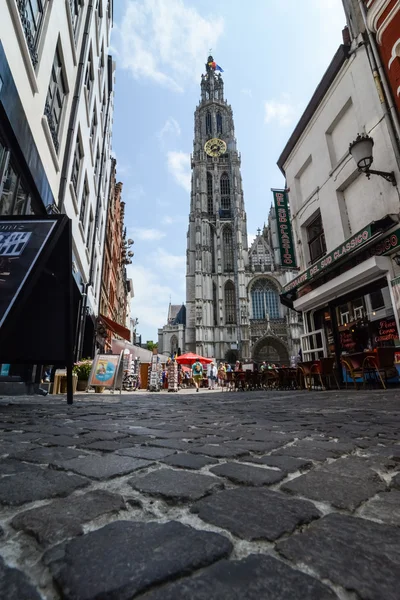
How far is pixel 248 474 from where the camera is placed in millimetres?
1468

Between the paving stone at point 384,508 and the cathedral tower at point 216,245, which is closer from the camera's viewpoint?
the paving stone at point 384,508

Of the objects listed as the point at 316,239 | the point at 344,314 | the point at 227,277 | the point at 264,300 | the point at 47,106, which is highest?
the point at 227,277

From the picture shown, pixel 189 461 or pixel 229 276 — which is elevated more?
pixel 229 276

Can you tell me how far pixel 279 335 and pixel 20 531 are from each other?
49.6 meters

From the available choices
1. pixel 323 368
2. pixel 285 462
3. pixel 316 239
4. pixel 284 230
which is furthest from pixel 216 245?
pixel 285 462

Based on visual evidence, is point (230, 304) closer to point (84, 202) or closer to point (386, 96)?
point (84, 202)

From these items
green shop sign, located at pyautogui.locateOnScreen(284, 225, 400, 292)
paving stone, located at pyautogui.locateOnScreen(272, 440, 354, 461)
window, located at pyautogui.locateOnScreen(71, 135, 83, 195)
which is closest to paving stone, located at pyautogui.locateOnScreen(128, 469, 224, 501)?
paving stone, located at pyautogui.locateOnScreen(272, 440, 354, 461)

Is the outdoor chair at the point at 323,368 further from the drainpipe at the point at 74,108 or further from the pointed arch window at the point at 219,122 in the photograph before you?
the pointed arch window at the point at 219,122

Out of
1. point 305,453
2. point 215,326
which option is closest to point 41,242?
point 305,453

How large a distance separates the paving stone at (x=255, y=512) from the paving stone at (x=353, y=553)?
6 cm

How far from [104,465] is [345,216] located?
10.1 metres

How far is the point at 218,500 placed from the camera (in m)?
1.16

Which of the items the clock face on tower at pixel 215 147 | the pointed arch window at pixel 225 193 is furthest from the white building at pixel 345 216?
the clock face on tower at pixel 215 147

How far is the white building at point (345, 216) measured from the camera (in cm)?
784
